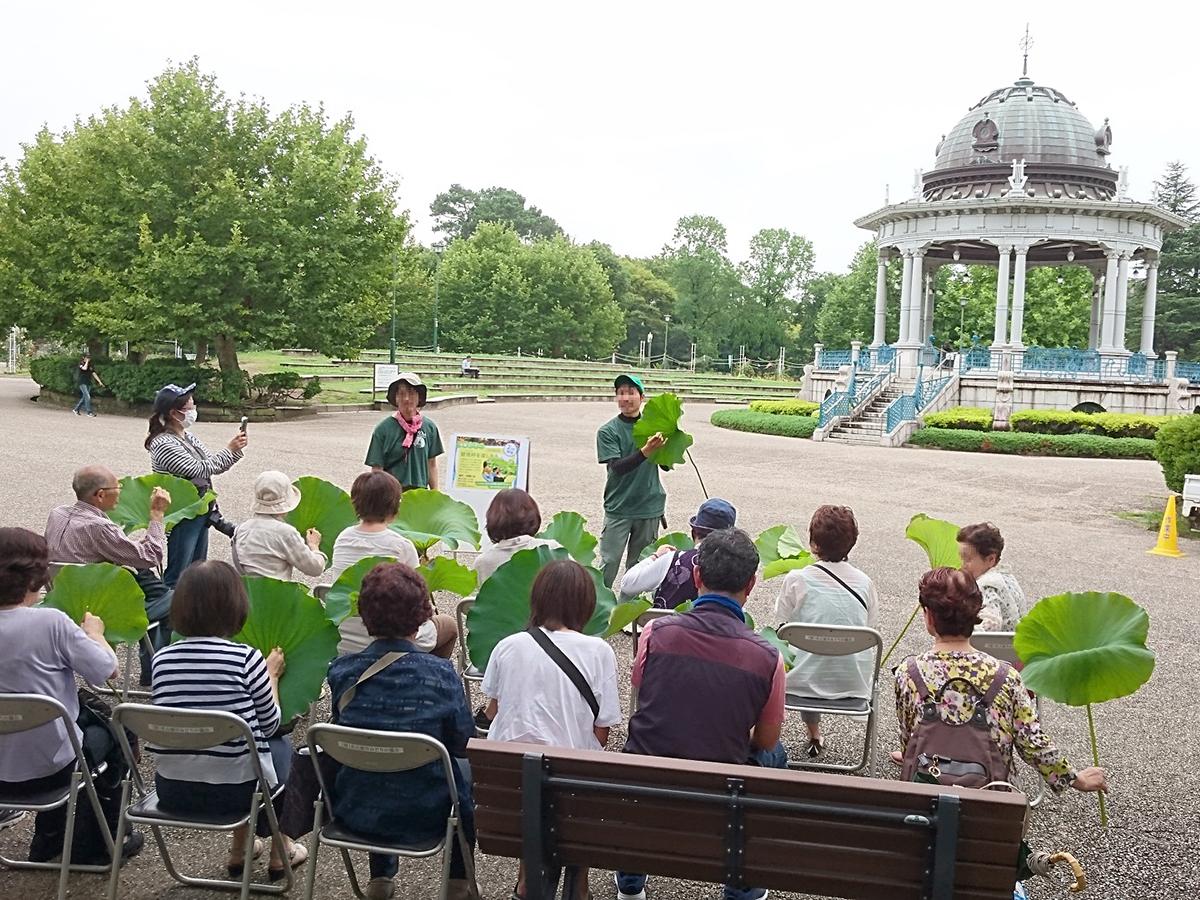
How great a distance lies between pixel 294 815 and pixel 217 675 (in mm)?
557

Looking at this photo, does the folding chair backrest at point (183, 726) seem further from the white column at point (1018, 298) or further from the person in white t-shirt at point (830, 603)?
the white column at point (1018, 298)

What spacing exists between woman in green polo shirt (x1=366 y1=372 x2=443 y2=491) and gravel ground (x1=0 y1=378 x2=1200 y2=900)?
207 centimetres

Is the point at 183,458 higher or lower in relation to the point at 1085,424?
higher

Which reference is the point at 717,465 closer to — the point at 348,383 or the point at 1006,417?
the point at 1006,417

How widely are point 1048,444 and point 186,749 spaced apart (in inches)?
1036

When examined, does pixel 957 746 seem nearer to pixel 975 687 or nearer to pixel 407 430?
pixel 975 687

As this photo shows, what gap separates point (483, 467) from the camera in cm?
907

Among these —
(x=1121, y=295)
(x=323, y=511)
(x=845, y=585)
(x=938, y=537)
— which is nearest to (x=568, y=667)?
(x=845, y=585)

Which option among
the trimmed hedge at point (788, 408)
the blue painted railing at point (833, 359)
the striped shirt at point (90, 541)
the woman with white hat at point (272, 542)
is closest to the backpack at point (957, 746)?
the woman with white hat at point (272, 542)

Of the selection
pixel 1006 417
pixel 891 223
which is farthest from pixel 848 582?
pixel 891 223

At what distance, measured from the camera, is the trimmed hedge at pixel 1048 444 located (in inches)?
1033

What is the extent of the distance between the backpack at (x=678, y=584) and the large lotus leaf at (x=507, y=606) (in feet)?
3.90

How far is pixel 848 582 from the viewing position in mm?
5195

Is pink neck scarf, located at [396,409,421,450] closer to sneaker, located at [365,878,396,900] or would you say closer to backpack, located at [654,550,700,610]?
backpack, located at [654,550,700,610]
